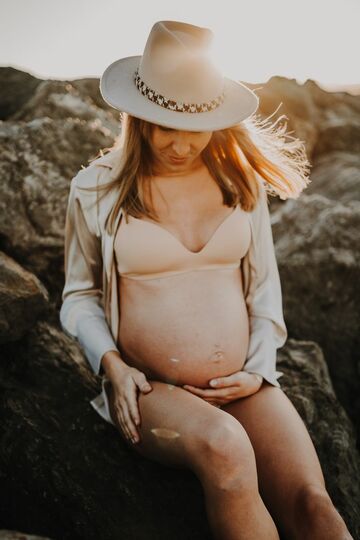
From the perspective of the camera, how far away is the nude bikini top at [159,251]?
82.3 inches

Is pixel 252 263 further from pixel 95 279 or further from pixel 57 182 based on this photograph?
pixel 57 182

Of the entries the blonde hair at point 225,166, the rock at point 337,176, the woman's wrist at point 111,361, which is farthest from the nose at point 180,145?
the rock at point 337,176

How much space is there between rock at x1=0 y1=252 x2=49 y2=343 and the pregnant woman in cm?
29

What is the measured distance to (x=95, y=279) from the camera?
7.72ft

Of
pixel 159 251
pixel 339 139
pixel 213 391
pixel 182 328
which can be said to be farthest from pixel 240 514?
pixel 339 139

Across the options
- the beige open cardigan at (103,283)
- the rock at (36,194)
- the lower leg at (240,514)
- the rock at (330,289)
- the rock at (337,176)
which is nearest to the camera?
the lower leg at (240,514)

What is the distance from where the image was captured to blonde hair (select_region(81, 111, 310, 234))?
→ 7.09 ft

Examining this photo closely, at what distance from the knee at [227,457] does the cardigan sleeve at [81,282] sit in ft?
2.11

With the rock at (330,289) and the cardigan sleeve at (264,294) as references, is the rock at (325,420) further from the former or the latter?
the cardigan sleeve at (264,294)

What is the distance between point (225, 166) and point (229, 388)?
985 millimetres

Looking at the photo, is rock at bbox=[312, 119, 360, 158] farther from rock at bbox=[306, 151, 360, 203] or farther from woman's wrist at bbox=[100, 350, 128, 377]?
woman's wrist at bbox=[100, 350, 128, 377]

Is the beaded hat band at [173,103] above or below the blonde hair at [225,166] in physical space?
above

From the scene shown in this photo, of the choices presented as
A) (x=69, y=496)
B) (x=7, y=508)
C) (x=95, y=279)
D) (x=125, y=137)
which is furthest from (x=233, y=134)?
(x=7, y=508)

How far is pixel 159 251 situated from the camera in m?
2.08
